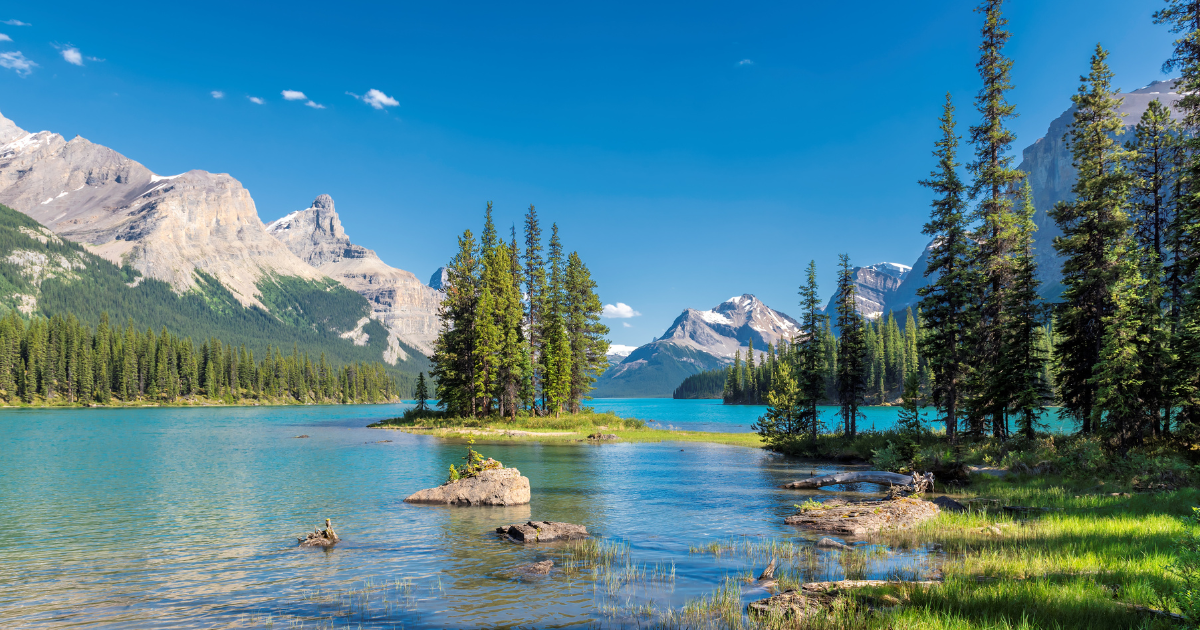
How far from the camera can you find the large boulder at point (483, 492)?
25.5m

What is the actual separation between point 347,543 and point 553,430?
157 ft

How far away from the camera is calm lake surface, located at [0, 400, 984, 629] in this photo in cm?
1172

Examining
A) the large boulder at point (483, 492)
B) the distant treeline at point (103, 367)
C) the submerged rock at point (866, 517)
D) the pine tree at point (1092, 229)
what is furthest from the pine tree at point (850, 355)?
the distant treeline at point (103, 367)

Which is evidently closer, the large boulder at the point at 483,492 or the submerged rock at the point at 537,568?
the submerged rock at the point at 537,568

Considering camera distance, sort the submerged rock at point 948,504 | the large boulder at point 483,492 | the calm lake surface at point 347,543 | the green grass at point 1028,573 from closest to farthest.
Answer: the green grass at point 1028,573
the calm lake surface at point 347,543
the submerged rock at point 948,504
the large boulder at point 483,492

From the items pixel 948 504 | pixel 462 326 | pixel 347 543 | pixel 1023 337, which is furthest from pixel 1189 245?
pixel 462 326

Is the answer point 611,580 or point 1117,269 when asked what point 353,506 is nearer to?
point 611,580

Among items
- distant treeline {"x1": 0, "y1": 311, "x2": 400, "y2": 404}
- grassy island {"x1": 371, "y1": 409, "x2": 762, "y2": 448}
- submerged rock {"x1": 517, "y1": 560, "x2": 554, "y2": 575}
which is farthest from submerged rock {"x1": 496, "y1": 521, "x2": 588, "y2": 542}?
distant treeline {"x1": 0, "y1": 311, "x2": 400, "y2": 404}

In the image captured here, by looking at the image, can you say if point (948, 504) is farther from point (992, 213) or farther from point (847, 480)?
point (992, 213)

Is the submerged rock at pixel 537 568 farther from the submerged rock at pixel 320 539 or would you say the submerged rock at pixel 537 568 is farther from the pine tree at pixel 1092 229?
the pine tree at pixel 1092 229

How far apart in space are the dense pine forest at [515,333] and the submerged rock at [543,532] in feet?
161

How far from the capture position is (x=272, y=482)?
30828 millimetres

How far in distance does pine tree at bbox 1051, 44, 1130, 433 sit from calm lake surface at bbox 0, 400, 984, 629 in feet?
52.0

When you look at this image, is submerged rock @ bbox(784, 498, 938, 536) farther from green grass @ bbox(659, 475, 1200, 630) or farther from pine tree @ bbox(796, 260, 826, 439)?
pine tree @ bbox(796, 260, 826, 439)
